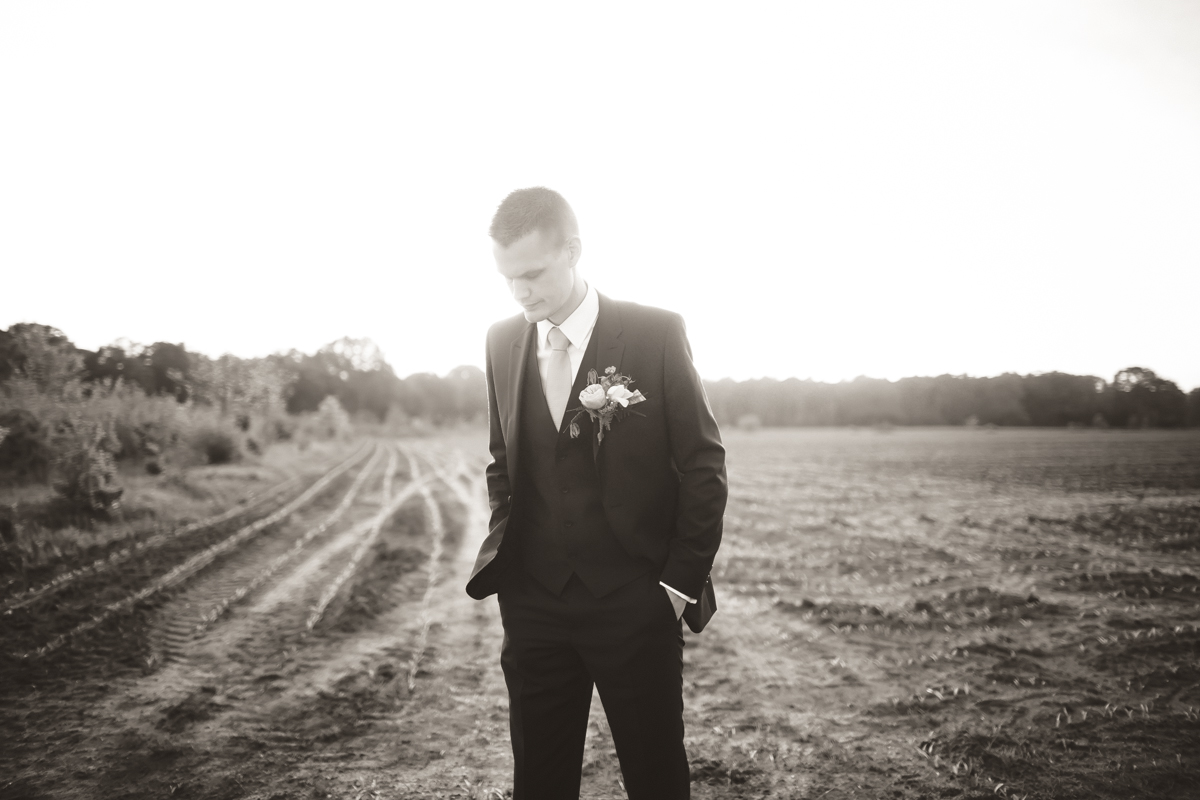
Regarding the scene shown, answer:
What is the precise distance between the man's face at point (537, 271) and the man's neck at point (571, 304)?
6cm

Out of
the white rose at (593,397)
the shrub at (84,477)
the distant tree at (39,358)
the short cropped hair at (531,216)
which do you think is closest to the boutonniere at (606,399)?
the white rose at (593,397)

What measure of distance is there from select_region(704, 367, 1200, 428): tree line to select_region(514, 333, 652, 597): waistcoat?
112 ft

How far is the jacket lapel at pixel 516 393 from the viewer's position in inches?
93.2

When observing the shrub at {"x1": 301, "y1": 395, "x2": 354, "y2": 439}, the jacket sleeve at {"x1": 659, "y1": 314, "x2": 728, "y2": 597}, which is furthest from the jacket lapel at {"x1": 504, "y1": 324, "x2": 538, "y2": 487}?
the shrub at {"x1": 301, "y1": 395, "x2": 354, "y2": 439}

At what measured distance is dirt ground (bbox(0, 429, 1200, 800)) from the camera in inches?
138

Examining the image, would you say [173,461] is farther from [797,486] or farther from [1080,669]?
[1080,669]

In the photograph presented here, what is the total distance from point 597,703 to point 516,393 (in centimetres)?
332

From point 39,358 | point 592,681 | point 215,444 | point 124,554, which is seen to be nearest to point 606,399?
point 592,681

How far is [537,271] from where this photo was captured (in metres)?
2.19

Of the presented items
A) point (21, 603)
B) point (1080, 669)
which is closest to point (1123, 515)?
point (1080, 669)

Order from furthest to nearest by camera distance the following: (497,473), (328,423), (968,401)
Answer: (968,401) → (328,423) → (497,473)

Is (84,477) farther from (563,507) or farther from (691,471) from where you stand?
(691,471)

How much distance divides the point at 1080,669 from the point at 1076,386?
201ft

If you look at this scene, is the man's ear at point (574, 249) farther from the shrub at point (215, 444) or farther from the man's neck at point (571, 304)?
the shrub at point (215, 444)
